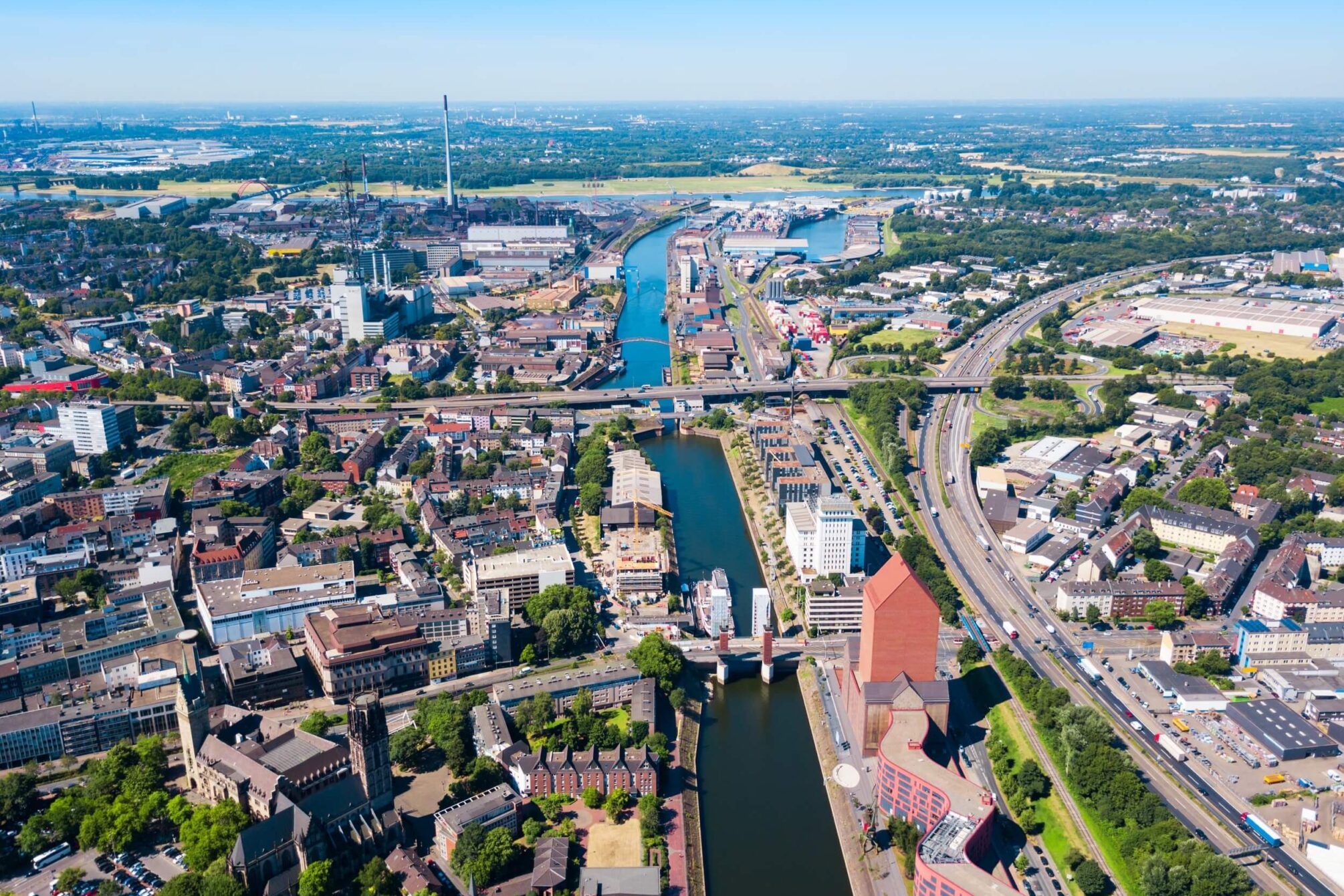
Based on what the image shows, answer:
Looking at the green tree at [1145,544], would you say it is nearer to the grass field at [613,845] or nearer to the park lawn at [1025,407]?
the park lawn at [1025,407]

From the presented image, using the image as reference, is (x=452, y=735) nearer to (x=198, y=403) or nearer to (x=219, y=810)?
(x=219, y=810)

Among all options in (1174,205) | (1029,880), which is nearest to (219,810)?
(1029,880)

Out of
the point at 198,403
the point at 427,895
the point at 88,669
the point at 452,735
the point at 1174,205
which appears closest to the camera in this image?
the point at 427,895

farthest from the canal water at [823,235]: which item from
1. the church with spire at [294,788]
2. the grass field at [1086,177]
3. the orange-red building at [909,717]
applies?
the church with spire at [294,788]

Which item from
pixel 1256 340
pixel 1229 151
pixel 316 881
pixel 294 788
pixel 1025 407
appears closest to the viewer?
pixel 316 881

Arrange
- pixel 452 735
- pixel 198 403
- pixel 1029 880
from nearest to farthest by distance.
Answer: pixel 1029 880, pixel 452 735, pixel 198 403

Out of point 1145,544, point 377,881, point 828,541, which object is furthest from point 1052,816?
point 1145,544

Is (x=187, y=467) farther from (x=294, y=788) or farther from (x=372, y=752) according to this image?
(x=372, y=752)
